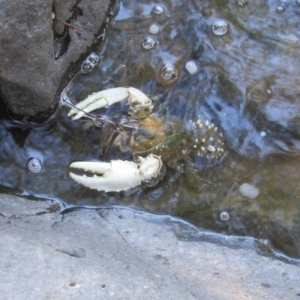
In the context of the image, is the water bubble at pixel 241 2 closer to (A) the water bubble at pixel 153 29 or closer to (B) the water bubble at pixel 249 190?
(A) the water bubble at pixel 153 29

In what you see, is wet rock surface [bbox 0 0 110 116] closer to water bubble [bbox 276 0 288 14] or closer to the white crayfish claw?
the white crayfish claw

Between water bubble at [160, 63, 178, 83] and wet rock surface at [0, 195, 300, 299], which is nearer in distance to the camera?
wet rock surface at [0, 195, 300, 299]

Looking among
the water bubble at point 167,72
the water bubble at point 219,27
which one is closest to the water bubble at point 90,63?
the water bubble at point 167,72

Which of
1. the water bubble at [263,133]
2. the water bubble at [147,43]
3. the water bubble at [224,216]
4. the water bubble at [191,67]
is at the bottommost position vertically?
the water bubble at [224,216]

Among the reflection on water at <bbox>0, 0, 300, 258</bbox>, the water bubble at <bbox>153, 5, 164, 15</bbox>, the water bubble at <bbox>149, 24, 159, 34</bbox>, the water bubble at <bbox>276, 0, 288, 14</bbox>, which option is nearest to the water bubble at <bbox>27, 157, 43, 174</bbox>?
the reflection on water at <bbox>0, 0, 300, 258</bbox>

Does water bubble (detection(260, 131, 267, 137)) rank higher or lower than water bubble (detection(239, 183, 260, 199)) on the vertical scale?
higher

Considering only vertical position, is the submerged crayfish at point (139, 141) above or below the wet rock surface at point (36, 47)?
below

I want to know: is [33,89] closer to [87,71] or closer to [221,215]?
[87,71]

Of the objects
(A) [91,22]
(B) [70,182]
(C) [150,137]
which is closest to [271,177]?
(C) [150,137]
